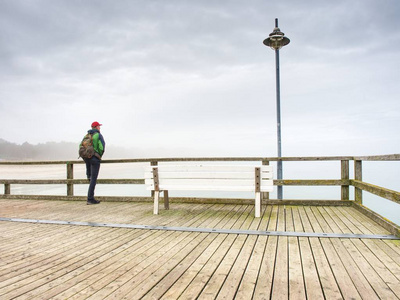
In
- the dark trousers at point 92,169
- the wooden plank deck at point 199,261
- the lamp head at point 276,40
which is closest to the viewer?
the wooden plank deck at point 199,261

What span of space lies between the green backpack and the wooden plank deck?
6.15 ft

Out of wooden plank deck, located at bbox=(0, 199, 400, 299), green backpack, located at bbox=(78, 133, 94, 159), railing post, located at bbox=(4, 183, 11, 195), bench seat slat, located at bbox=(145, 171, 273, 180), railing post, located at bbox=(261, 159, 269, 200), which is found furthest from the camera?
railing post, located at bbox=(4, 183, 11, 195)

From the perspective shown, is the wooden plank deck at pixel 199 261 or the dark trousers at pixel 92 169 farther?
the dark trousers at pixel 92 169

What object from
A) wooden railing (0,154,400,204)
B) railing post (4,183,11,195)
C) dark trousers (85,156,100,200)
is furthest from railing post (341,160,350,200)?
railing post (4,183,11,195)

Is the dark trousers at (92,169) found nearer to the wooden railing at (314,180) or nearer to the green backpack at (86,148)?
the green backpack at (86,148)

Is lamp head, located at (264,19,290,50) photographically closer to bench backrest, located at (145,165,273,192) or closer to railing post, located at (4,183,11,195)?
bench backrest, located at (145,165,273,192)

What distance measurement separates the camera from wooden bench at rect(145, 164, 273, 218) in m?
5.20

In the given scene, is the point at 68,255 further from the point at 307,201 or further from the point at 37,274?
the point at 307,201

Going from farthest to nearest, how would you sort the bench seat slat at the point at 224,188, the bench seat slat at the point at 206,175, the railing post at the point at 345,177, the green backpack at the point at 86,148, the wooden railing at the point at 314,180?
1. the green backpack at the point at 86,148
2. the railing post at the point at 345,177
3. the bench seat slat at the point at 206,175
4. the bench seat slat at the point at 224,188
5. the wooden railing at the point at 314,180

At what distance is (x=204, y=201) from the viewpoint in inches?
264

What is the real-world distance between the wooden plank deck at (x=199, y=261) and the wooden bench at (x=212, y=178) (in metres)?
0.52

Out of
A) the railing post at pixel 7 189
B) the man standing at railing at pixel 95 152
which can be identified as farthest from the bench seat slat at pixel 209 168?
the railing post at pixel 7 189

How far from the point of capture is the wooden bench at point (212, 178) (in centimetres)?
520

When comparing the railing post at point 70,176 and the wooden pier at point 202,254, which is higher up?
the railing post at point 70,176
